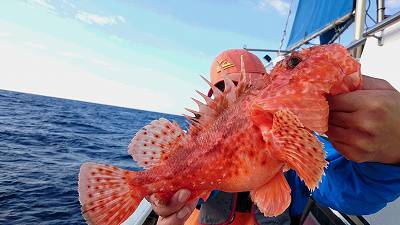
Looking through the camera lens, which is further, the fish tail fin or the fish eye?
the fish tail fin

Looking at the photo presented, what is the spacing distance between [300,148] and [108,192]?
4.54 feet

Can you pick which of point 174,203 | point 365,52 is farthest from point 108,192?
point 365,52

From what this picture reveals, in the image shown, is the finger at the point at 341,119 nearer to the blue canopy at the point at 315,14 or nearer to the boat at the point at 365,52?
the boat at the point at 365,52

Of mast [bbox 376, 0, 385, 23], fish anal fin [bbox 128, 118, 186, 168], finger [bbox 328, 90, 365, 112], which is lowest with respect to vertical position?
fish anal fin [bbox 128, 118, 186, 168]

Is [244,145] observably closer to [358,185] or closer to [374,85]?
[374,85]

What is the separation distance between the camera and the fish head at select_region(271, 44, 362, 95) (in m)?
1.93

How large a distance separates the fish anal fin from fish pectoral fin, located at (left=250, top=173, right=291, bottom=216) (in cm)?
71

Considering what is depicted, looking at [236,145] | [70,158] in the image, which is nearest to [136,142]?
[236,145]

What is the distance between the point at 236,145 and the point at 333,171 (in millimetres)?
1262

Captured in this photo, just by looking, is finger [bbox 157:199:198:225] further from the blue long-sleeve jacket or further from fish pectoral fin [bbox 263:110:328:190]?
the blue long-sleeve jacket

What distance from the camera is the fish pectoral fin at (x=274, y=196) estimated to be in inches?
81.5

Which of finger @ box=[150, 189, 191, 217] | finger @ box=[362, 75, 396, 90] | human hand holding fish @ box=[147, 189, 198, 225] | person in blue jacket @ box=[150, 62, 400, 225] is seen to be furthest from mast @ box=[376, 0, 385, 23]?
finger @ box=[150, 189, 191, 217]

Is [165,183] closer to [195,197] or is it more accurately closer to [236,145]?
[195,197]

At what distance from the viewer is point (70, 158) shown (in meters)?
16.9
